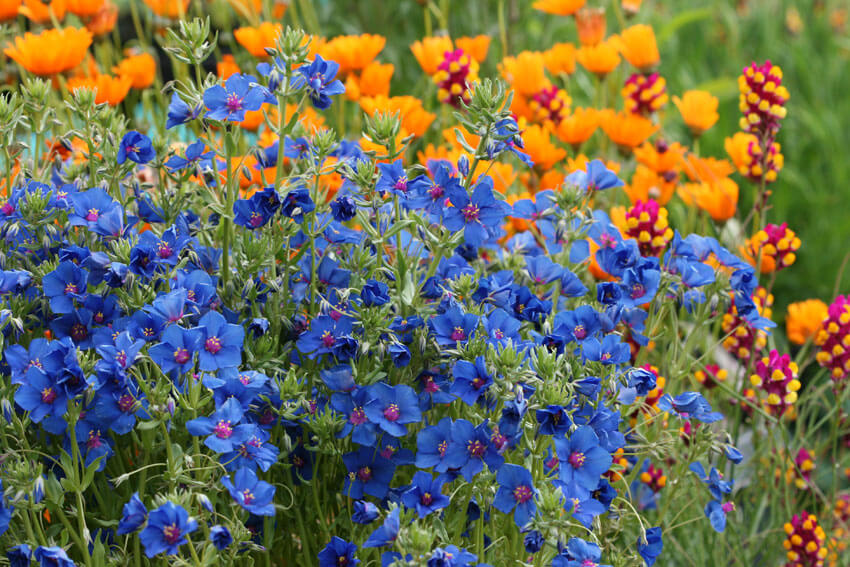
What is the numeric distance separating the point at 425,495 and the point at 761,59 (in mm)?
4222

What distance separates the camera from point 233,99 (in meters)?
1.36

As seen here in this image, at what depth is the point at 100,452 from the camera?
1.32 metres

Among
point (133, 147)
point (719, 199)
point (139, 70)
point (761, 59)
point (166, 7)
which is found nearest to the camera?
point (133, 147)

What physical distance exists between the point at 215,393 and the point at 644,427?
0.98 meters

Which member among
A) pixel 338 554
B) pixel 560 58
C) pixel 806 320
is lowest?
pixel 806 320

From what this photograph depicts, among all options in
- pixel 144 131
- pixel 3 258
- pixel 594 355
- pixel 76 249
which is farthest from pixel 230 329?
pixel 144 131

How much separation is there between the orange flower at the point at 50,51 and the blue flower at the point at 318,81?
931 mm

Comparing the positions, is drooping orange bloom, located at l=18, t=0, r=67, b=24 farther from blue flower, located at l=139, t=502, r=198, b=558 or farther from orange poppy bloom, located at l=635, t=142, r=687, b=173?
blue flower, located at l=139, t=502, r=198, b=558

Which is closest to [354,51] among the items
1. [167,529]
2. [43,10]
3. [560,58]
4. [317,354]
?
[560,58]

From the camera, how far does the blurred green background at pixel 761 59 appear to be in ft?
11.8

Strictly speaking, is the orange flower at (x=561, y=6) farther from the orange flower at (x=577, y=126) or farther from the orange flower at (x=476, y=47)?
the orange flower at (x=577, y=126)

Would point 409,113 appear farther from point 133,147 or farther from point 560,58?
point 133,147

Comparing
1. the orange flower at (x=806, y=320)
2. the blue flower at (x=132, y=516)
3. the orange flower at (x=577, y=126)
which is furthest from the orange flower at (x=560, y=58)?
the blue flower at (x=132, y=516)

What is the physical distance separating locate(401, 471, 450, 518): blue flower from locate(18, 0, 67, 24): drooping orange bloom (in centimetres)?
183
